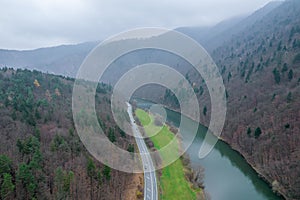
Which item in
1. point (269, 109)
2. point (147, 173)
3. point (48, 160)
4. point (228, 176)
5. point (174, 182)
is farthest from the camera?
point (269, 109)

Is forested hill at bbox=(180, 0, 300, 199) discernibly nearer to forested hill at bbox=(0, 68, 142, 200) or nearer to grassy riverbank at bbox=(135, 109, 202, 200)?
grassy riverbank at bbox=(135, 109, 202, 200)

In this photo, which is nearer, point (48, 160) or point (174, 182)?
point (48, 160)

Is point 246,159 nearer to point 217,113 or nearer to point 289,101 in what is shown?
point 289,101

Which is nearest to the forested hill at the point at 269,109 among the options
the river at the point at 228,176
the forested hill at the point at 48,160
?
the river at the point at 228,176

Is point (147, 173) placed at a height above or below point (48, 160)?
below

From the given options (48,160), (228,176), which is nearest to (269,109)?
(228,176)

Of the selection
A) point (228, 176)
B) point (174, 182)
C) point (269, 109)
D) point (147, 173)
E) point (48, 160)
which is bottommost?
point (228, 176)

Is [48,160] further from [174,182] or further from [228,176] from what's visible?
[228,176]
